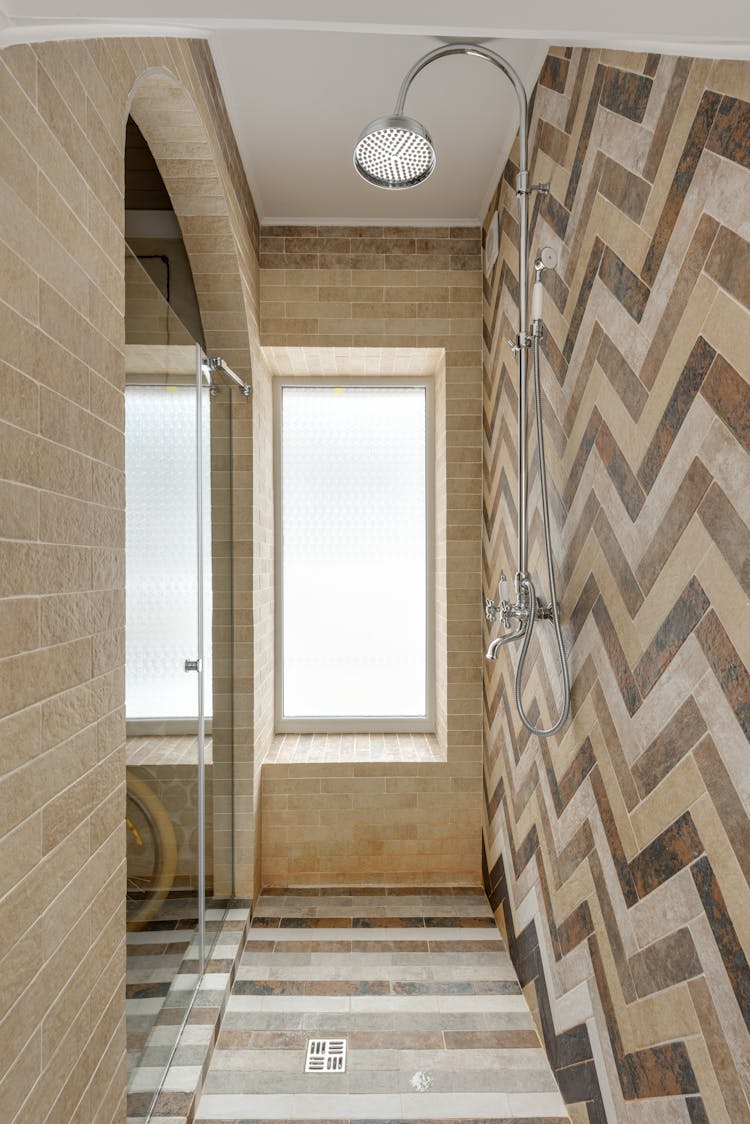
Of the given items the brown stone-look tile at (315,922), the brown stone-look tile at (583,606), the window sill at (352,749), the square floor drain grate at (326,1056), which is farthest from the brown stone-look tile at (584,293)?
the brown stone-look tile at (315,922)

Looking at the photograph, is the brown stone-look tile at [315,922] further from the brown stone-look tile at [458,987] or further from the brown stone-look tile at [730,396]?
the brown stone-look tile at [730,396]

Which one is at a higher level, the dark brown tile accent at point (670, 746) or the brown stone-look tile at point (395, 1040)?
the dark brown tile accent at point (670, 746)

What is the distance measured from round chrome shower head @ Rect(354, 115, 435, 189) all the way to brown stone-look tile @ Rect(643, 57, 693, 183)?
56cm

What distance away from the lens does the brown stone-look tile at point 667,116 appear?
1166 millimetres

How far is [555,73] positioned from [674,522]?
1.31 m

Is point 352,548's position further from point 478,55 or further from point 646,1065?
point 646,1065

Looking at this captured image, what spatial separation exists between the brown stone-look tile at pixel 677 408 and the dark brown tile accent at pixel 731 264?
3.6 inches

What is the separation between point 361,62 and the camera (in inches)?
79.2

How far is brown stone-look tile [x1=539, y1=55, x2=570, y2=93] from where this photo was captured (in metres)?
1.77

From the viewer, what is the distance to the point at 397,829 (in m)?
2.94

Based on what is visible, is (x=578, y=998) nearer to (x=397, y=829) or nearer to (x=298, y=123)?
(x=397, y=829)

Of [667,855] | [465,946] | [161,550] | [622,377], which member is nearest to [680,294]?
[622,377]

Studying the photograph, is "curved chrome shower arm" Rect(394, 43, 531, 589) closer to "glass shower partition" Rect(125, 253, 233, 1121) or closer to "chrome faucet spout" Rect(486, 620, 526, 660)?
"chrome faucet spout" Rect(486, 620, 526, 660)

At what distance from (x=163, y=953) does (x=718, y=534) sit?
1.54m
